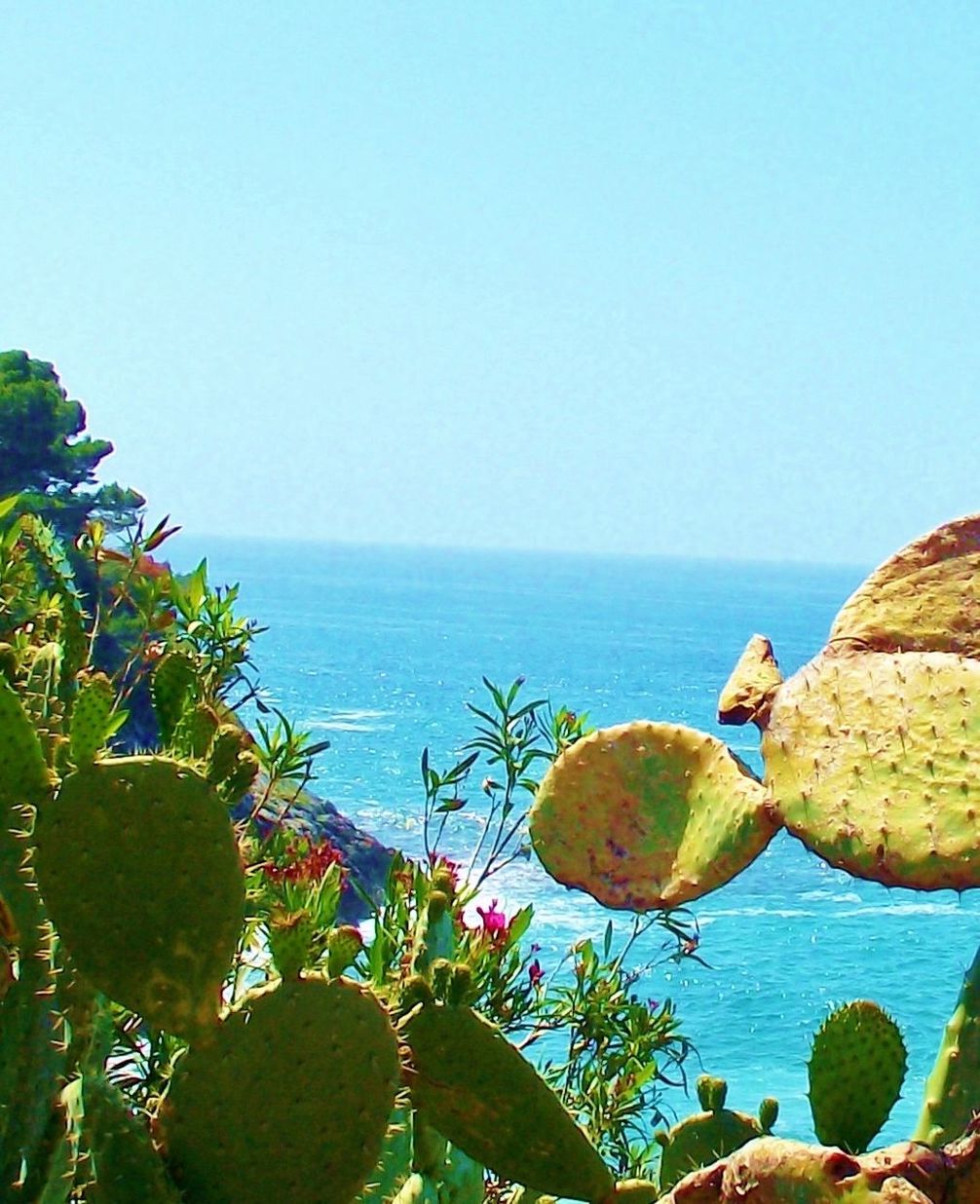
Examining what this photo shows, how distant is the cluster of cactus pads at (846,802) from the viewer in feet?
6.55

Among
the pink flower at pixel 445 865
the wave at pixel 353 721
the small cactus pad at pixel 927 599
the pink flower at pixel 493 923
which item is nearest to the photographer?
the small cactus pad at pixel 927 599

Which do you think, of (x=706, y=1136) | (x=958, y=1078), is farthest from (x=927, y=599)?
(x=706, y=1136)

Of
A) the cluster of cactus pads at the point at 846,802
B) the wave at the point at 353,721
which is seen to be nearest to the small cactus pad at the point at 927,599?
the cluster of cactus pads at the point at 846,802

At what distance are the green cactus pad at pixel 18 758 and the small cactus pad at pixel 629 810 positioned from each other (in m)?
0.87

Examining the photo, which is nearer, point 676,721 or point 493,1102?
point 493,1102

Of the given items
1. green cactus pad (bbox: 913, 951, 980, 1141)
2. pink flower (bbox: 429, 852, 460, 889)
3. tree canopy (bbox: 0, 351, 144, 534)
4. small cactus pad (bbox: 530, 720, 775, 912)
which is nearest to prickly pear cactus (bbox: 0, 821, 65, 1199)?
pink flower (bbox: 429, 852, 460, 889)

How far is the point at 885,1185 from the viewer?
5.65ft

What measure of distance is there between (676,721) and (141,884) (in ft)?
145

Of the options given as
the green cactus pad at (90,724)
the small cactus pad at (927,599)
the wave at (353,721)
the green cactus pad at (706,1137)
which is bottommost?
the wave at (353,721)

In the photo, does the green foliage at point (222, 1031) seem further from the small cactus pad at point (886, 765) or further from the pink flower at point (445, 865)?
the pink flower at point (445, 865)

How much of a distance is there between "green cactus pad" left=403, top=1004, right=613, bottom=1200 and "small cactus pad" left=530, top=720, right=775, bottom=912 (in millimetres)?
592

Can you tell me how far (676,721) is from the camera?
45438 mm

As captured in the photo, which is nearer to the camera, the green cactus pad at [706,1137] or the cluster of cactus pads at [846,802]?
the cluster of cactus pads at [846,802]

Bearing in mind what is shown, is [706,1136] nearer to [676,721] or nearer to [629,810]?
[629,810]
